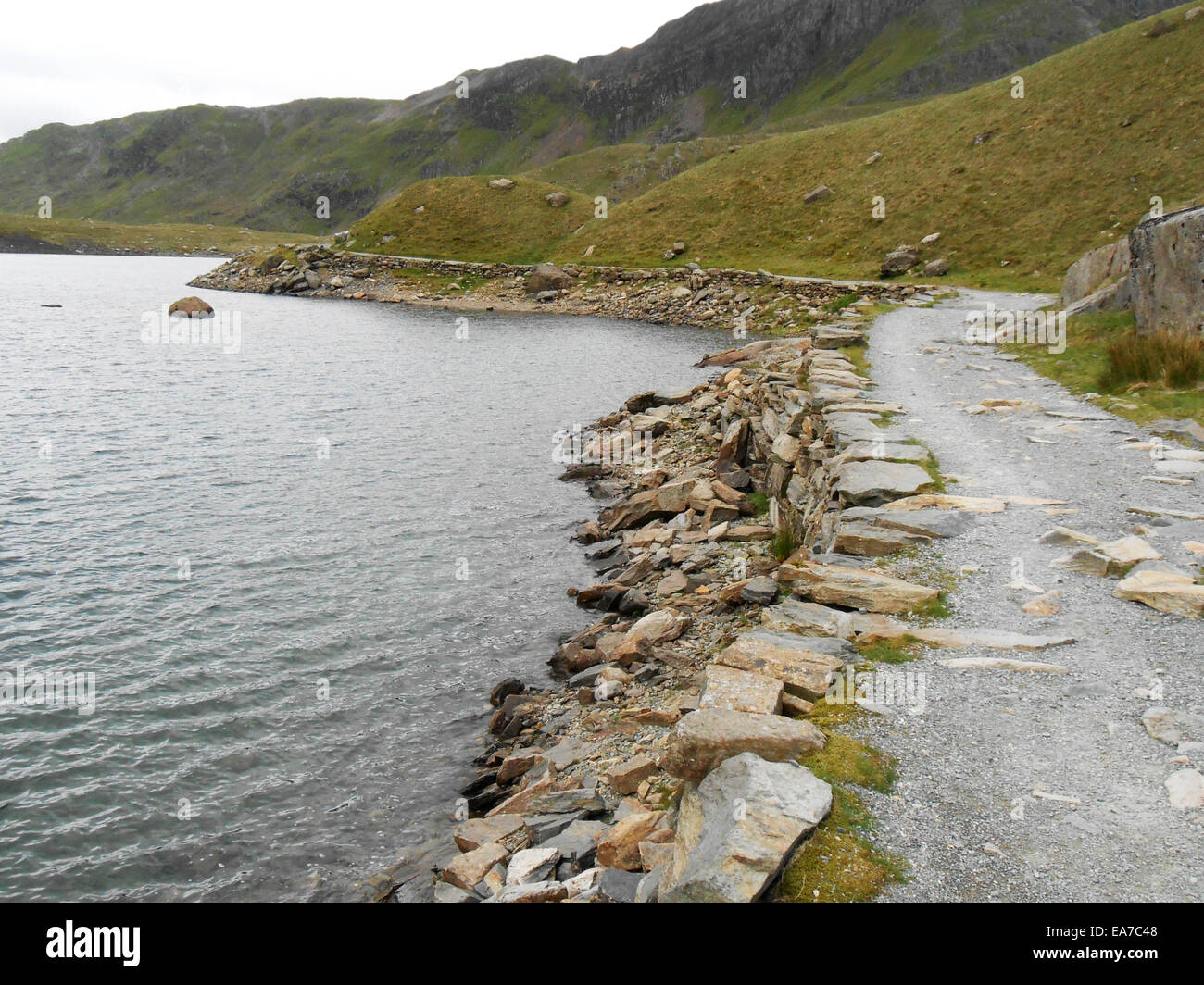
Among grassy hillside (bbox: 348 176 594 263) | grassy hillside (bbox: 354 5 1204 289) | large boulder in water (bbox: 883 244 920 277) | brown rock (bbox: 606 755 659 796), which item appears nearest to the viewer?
brown rock (bbox: 606 755 659 796)

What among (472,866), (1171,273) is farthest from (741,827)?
(1171,273)

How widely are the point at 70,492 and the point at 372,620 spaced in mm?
15386

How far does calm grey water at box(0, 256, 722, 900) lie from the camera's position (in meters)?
12.7

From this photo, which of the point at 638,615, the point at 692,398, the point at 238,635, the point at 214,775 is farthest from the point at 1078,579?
the point at 692,398

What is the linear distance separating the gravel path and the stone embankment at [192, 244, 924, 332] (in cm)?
3195

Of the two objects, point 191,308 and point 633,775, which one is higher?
point 191,308

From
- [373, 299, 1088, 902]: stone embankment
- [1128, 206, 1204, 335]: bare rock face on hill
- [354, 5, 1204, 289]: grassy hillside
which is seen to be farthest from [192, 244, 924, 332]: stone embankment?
[373, 299, 1088, 902]: stone embankment

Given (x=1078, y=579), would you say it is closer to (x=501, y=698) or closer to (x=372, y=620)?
(x=501, y=698)

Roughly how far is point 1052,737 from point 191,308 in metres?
87.8

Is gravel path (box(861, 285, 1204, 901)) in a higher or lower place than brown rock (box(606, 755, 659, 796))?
higher

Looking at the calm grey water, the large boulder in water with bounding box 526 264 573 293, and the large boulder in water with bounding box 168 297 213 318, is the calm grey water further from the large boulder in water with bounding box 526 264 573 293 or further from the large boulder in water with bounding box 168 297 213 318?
the large boulder in water with bounding box 526 264 573 293

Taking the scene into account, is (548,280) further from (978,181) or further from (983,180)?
(983,180)

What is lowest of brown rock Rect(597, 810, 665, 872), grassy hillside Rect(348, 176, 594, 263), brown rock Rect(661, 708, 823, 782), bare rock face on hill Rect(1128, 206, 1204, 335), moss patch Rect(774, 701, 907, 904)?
brown rock Rect(597, 810, 665, 872)

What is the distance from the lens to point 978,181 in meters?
75.9
